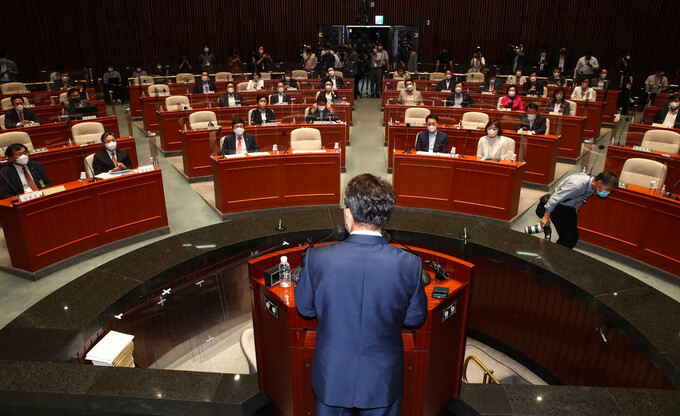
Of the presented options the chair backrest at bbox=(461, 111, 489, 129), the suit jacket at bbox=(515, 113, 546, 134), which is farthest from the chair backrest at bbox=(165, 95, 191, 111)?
the suit jacket at bbox=(515, 113, 546, 134)

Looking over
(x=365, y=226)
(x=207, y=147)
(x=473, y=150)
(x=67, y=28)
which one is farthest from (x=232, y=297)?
(x=67, y=28)

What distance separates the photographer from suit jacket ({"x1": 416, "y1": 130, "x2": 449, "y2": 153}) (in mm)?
6935

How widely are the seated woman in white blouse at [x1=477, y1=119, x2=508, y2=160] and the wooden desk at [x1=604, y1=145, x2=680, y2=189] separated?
160 cm

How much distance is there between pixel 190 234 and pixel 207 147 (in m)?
3.99

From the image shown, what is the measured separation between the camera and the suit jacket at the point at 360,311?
1853 millimetres

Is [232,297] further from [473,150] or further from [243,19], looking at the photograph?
[243,19]

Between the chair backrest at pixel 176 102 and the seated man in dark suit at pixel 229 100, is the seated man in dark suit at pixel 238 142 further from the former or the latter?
the chair backrest at pixel 176 102

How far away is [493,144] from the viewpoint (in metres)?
6.59

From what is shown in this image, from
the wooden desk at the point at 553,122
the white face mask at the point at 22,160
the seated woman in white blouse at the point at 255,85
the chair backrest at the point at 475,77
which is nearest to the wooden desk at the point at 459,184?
the wooden desk at the point at 553,122

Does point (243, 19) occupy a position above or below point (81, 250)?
above

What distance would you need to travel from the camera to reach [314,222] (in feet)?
14.2

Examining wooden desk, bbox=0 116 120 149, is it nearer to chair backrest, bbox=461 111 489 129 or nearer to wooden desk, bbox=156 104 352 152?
wooden desk, bbox=156 104 352 152

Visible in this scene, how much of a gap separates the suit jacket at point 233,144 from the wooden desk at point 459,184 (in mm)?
2124

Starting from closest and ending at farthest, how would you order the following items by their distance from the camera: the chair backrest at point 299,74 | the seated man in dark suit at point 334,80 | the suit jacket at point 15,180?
1. the suit jacket at point 15,180
2. the seated man in dark suit at point 334,80
3. the chair backrest at point 299,74
